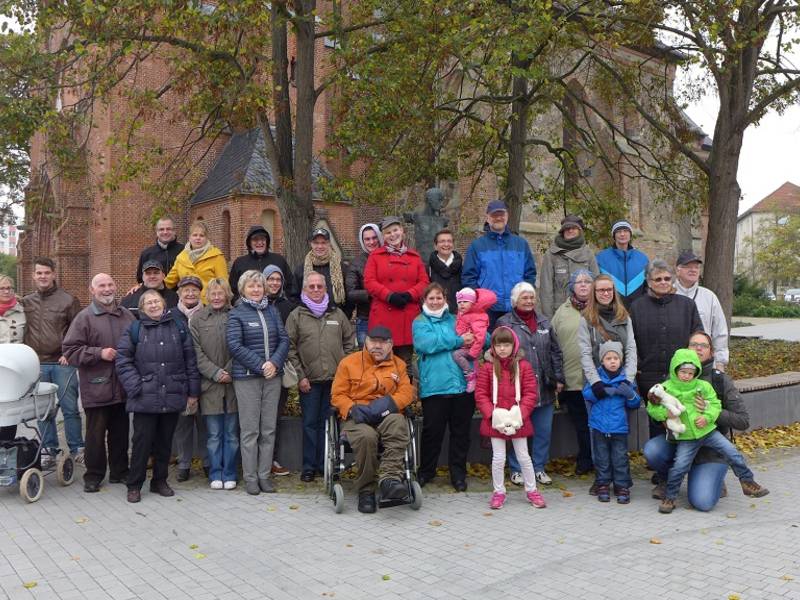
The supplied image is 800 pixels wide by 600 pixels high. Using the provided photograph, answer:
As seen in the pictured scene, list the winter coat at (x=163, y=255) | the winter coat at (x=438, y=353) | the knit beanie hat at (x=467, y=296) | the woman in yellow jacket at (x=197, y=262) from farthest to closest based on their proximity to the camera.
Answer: the winter coat at (x=163, y=255) → the woman in yellow jacket at (x=197, y=262) → the knit beanie hat at (x=467, y=296) → the winter coat at (x=438, y=353)

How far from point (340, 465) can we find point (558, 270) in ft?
10.1

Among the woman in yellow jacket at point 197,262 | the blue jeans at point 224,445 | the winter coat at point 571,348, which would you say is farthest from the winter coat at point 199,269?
the winter coat at point 571,348

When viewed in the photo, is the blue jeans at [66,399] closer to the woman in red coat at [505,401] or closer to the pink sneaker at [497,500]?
the woman in red coat at [505,401]

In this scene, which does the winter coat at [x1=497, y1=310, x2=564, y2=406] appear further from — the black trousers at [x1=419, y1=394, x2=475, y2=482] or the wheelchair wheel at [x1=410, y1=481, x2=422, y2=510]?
the wheelchair wheel at [x1=410, y1=481, x2=422, y2=510]

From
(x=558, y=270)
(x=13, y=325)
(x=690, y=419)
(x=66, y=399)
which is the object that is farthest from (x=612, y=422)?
(x=13, y=325)

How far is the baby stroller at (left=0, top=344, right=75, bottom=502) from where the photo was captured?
614 cm

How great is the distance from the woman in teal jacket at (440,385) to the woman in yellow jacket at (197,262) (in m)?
2.26

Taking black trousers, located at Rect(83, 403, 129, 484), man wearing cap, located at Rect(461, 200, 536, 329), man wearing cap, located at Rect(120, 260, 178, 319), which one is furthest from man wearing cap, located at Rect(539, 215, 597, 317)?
black trousers, located at Rect(83, 403, 129, 484)

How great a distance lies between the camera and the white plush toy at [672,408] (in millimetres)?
5922

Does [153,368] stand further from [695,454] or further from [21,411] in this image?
[695,454]

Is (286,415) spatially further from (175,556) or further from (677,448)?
(677,448)

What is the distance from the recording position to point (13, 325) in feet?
22.9

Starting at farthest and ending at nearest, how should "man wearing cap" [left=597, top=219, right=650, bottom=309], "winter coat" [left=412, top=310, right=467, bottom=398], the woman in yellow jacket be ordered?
"man wearing cap" [left=597, top=219, right=650, bottom=309] < the woman in yellow jacket < "winter coat" [left=412, top=310, right=467, bottom=398]

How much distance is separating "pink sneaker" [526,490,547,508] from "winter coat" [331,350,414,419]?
4.26ft
